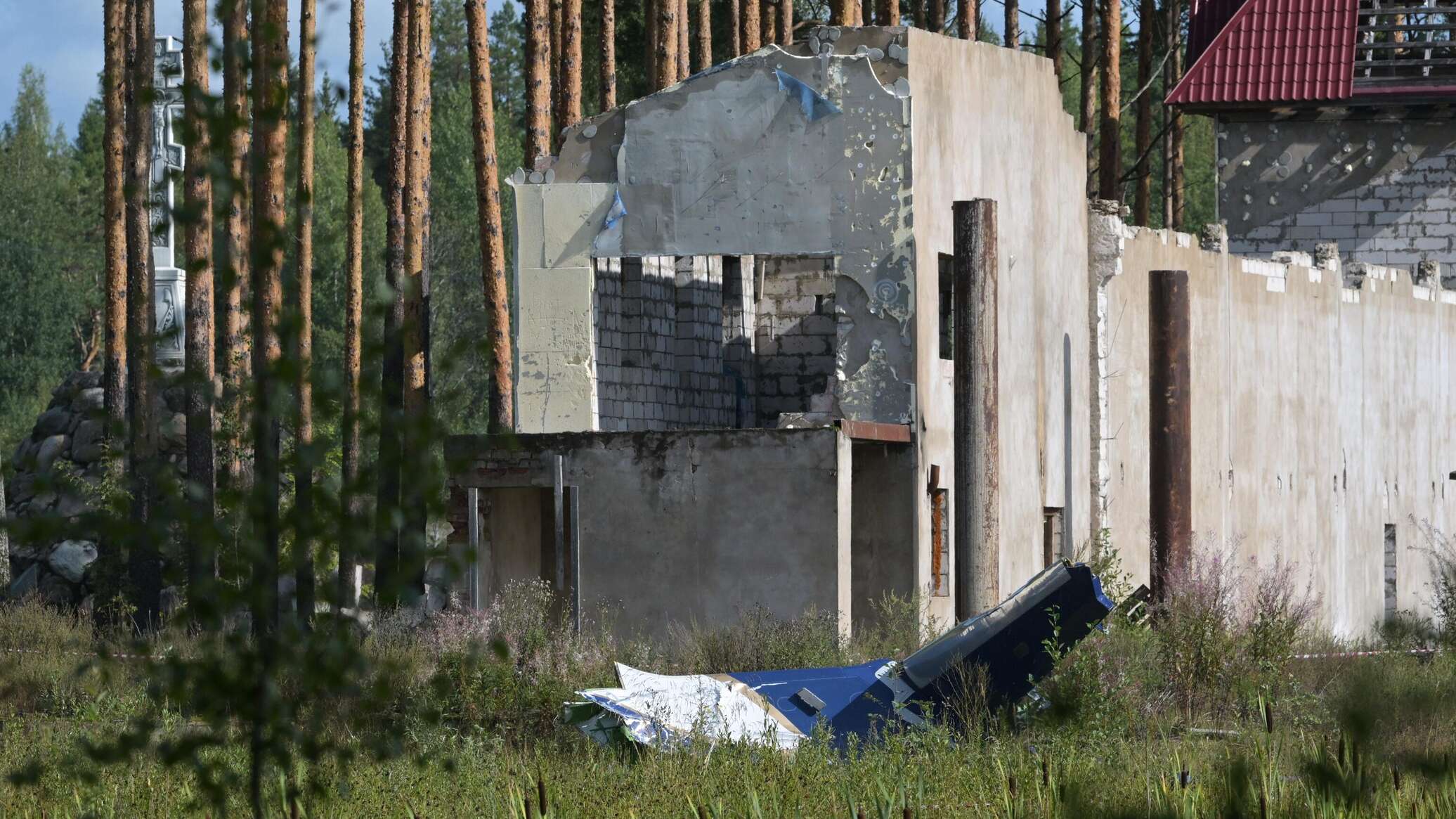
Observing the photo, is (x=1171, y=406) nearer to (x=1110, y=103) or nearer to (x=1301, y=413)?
(x=1301, y=413)

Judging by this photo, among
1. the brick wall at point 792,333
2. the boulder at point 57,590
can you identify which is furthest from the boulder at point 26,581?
the brick wall at point 792,333

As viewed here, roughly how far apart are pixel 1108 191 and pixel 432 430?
27.9 meters

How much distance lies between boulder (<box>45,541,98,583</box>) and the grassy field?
1266 centimetres

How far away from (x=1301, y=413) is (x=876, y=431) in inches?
397

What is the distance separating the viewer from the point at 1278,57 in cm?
3095

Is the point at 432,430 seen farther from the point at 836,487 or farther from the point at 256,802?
the point at 836,487

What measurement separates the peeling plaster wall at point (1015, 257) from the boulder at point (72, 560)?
17.2 m

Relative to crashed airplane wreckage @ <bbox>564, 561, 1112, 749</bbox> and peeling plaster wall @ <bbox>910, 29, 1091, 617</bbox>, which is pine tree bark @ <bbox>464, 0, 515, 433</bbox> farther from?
crashed airplane wreckage @ <bbox>564, 561, 1112, 749</bbox>

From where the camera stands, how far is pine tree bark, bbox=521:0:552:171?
25172 millimetres

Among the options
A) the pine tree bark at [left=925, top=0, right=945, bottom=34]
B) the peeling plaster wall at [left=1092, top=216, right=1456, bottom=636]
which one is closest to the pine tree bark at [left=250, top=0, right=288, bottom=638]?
the peeling plaster wall at [left=1092, top=216, right=1456, bottom=636]

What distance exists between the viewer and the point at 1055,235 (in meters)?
21.8

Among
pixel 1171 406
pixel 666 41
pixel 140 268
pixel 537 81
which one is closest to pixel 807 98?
pixel 1171 406

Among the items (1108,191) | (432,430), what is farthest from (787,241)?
(1108,191)

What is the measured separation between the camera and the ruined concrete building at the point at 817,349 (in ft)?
59.5
